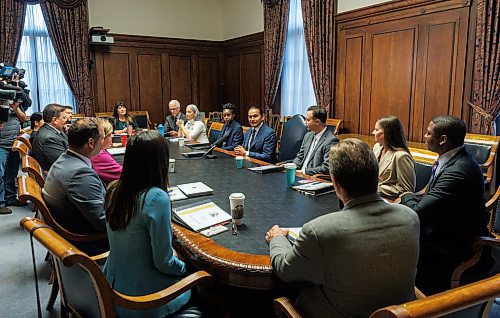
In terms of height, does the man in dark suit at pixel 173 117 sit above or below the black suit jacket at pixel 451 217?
above

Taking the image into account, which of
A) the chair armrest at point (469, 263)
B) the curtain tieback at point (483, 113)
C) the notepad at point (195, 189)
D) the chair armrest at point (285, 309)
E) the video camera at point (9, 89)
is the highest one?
the video camera at point (9, 89)

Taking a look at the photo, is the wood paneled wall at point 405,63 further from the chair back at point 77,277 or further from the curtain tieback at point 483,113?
the chair back at point 77,277

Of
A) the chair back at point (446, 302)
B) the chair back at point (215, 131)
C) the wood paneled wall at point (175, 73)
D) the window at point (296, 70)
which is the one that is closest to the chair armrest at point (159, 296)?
the chair back at point (446, 302)

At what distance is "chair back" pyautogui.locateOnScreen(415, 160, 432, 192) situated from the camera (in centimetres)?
278

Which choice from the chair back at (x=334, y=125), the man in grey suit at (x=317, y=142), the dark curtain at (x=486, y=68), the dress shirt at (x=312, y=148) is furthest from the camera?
the chair back at (x=334, y=125)

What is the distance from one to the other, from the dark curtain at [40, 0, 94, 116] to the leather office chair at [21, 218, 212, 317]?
6.21m

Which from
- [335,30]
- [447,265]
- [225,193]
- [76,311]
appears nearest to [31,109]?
[335,30]

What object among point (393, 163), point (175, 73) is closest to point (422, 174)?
point (393, 163)

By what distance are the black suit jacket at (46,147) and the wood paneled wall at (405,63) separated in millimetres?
3700

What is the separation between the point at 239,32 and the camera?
7.93 metres

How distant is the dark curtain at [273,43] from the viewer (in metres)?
6.43

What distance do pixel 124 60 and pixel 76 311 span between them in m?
6.74

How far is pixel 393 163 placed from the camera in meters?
2.49

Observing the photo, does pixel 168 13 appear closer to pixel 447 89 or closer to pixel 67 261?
pixel 447 89
